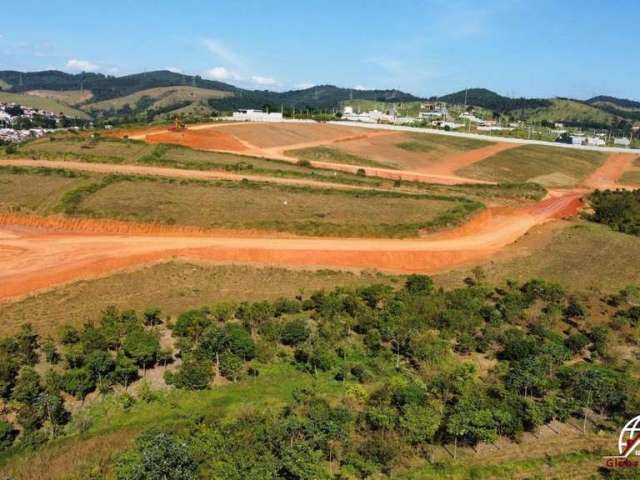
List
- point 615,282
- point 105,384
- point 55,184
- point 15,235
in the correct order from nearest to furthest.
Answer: point 105,384
point 615,282
point 15,235
point 55,184

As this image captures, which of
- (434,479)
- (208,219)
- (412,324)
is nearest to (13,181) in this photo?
(208,219)

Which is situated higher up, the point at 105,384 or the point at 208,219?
the point at 208,219

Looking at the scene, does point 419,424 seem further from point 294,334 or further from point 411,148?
point 411,148

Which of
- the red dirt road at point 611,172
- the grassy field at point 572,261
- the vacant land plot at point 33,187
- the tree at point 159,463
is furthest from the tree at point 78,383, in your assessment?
the red dirt road at point 611,172

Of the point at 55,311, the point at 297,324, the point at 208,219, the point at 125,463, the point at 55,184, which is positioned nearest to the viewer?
the point at 125,463

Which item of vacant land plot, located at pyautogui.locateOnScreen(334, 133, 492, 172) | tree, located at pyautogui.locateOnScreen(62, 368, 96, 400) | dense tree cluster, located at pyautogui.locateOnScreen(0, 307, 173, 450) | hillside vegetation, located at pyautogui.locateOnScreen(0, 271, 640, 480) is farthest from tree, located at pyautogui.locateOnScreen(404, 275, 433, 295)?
vacant land plot, located at pyautogui.locateOnScreen(334, 133, 492, 172)

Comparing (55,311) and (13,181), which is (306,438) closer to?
(55,311)

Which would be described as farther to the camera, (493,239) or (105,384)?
(493,239)
